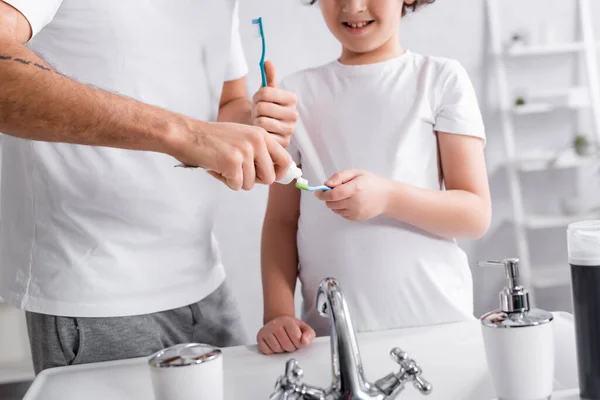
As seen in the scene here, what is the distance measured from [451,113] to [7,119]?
2.34ft

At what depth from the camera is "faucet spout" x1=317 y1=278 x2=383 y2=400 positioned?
80 cm

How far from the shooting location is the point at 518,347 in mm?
754

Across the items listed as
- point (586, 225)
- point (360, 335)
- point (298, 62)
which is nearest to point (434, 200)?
point (360, 335)

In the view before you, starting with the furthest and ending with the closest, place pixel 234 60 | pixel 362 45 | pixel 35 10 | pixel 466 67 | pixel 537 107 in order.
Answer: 1. pixel 466 67
2. pixel 537 107
3. pixel 234 60
4. pixel 362 45
5. pixel 35 10


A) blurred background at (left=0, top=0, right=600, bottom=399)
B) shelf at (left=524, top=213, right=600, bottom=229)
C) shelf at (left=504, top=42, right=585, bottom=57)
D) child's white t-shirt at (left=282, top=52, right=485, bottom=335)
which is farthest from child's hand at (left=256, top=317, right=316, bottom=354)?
shelf at (left=504, top=42, right=585, bottom=57)

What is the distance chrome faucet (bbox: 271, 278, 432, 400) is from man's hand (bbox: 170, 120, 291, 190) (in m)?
0.17

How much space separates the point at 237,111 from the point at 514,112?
1876mm

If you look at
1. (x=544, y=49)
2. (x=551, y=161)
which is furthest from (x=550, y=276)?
(x=544, y=49)

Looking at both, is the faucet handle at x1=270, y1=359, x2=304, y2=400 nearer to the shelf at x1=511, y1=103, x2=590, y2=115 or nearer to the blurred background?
the blurred background

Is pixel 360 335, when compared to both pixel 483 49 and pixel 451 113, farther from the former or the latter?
pixel 483 49

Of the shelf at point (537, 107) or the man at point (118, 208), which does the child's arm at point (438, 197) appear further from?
the shelf at point (537, 107)

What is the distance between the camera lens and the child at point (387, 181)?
1189 mm

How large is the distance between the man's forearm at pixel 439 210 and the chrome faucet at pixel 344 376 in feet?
1.13

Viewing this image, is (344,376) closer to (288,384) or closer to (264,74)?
(288,384)
